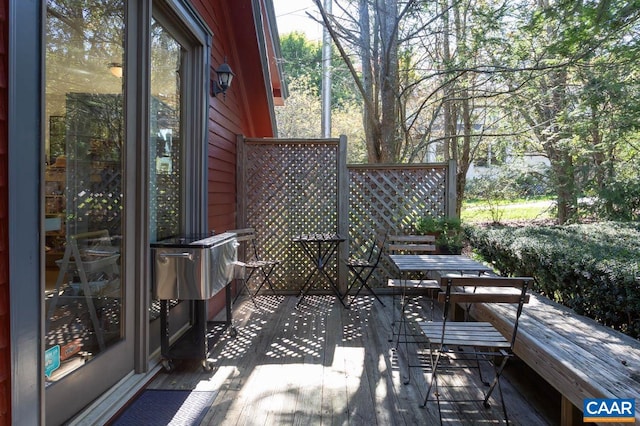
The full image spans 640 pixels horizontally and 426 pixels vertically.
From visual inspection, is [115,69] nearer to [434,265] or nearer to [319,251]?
[434,265]

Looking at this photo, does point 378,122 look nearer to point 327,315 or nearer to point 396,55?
point 396,55

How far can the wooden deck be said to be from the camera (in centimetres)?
238

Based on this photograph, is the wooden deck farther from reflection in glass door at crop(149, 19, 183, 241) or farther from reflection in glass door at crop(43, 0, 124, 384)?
reflection in glass door at crop(149, 19, 183, 241)

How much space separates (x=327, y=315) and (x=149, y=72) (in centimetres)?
293

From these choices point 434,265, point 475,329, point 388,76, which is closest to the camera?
point 475,329

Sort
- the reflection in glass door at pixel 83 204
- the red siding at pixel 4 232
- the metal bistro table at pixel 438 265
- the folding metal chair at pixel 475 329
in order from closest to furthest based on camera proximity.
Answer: the red siding at pixel 4 232
the reflection in glass door at pixel 83 204
the folding metal chair at pixel 475 329
the metal bistro table at pixel 438 265

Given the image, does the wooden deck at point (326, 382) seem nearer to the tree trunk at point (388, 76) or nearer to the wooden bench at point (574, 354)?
the wooden bench at point (574, 354)

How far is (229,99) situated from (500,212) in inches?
345

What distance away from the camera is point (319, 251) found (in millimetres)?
4922

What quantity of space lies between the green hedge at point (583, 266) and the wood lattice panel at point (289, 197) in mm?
2122

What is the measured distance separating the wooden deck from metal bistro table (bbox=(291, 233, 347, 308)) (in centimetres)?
91

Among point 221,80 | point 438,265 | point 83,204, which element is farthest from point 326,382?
point 221,80

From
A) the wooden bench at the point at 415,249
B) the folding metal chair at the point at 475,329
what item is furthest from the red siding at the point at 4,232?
the wooden bench at the point at 415,249

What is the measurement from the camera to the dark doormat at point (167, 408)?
229 cm
